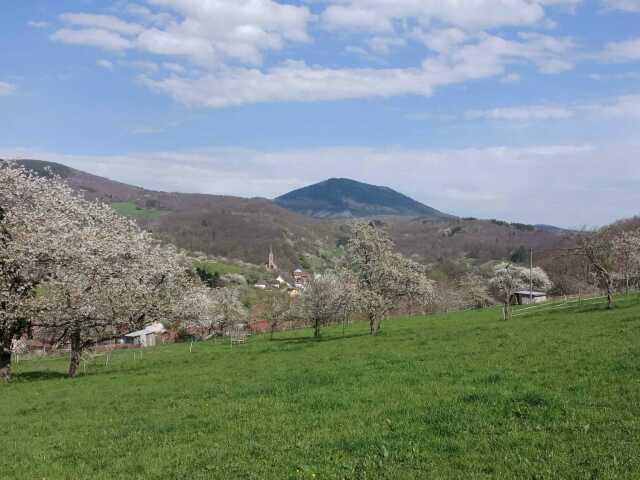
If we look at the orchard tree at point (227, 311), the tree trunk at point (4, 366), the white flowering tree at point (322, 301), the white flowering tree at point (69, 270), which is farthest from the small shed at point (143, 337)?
the tree trunk at point (4, 366)

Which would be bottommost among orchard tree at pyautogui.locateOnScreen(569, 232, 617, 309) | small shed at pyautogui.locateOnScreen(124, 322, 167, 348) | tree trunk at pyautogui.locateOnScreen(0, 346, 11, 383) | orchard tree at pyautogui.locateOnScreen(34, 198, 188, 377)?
small shed at pyautogui.locateOnScreen(124, 322, 167, 348)

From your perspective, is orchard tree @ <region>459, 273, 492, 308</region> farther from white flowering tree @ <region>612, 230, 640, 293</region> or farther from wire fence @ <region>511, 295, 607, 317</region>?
white flowering tree @ <region>612, 230, 640, 293</region>

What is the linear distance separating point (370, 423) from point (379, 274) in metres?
34.9

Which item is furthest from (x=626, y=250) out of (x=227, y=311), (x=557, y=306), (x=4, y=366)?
(x=227, y=311)

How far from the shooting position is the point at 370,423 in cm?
1203

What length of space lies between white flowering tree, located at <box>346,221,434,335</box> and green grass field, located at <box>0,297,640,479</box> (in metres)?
23.5

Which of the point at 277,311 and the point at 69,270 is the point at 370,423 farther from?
the point at 277,311

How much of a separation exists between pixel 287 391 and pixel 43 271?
63.0ft

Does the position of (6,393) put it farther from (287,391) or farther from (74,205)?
(287,391)

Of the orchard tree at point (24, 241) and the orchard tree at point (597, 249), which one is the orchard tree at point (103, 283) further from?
the orchard tree at point (597, 249)

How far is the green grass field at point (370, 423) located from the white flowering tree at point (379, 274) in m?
23.5

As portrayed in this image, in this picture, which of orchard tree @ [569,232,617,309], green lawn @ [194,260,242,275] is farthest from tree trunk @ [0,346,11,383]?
green lawn @ [194,260,242,275]

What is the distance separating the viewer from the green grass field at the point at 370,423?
366 inches

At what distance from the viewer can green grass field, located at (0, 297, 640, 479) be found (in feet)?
30.5
